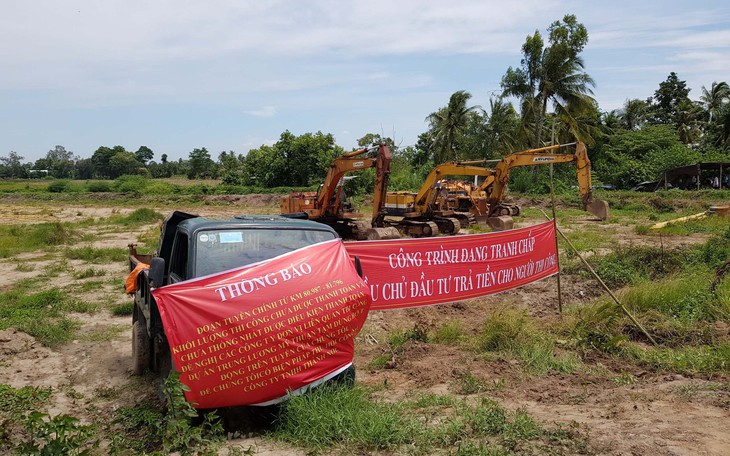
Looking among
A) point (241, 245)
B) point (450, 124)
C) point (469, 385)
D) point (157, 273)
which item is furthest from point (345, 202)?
point (450, 124)

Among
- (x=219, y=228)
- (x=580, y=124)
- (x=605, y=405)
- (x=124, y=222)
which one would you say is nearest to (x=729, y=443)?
(x=605, y=405)

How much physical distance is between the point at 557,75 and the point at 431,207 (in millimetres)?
22810

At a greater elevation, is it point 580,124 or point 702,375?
point 580,124

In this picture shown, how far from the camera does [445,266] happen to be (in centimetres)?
806

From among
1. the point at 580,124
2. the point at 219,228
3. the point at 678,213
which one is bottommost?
the point at 678,213

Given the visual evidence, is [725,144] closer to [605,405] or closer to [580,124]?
[580,124]

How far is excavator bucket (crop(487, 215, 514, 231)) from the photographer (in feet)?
80.0

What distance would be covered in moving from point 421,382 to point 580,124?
A: 4624 centimetres

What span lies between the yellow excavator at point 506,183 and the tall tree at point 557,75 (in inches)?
606

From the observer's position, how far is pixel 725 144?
151 feet

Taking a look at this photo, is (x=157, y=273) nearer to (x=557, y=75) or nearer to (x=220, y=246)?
(x=220, y=246)

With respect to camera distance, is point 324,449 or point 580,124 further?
point 580,124

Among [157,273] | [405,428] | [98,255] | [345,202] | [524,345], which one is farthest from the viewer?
[345,202]

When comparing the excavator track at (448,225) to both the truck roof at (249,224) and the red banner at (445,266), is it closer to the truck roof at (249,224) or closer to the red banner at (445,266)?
the red banner at (445,266)
